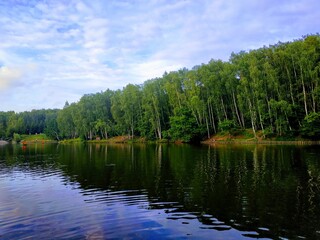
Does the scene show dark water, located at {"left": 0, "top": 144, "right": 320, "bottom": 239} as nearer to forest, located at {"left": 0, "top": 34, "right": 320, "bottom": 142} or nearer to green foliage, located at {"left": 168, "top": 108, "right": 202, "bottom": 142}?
forest, located at {"left": 0, "top": 34, "right": 320, "bottom": 142}

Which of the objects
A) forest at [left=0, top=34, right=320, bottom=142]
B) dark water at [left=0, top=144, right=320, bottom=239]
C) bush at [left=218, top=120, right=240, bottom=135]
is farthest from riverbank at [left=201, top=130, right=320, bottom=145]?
dark water at [left=0, top=144, right=320, bottom=239]

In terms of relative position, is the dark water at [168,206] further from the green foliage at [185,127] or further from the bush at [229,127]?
the green foliage at [185,127]

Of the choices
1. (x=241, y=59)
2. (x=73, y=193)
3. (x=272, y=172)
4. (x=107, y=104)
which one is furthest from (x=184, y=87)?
(x=73, y=193)

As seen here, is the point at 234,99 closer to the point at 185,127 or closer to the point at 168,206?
the point at 185,127

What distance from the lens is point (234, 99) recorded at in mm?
80375

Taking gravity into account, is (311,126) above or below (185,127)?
below

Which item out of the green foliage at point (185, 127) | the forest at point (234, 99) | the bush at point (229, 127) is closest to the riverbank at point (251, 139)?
the bush at point (229, 127)

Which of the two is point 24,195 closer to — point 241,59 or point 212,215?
point 212,215

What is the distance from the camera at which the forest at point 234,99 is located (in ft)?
215

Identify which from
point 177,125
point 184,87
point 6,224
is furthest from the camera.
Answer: point 184,87

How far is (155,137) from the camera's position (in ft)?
341

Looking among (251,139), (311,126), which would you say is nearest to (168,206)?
(311,126)

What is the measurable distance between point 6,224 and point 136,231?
6.70m

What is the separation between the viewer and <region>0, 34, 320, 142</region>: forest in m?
65.4
